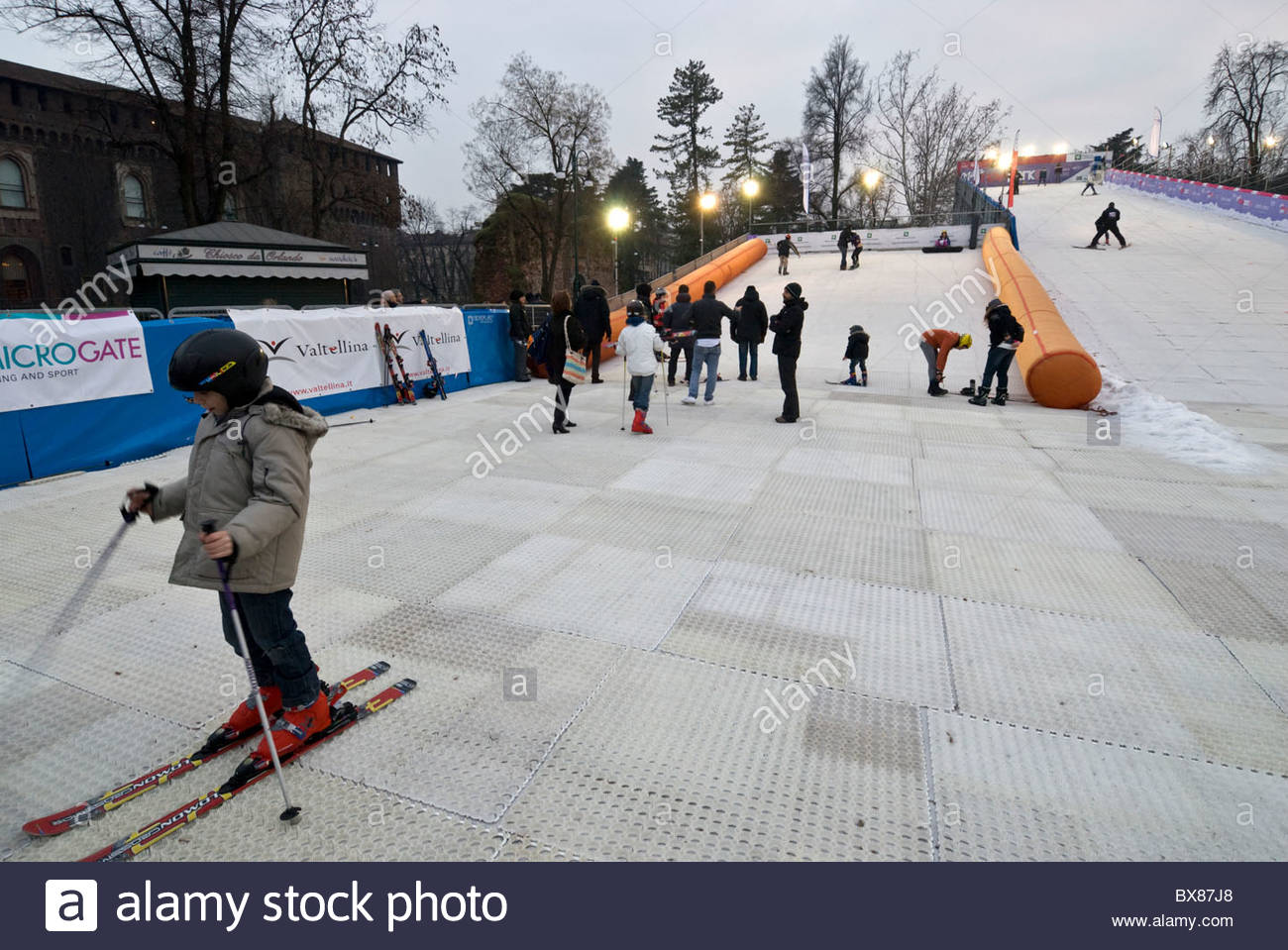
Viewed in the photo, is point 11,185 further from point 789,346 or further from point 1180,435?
point 1180,435

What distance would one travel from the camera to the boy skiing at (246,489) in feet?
7.85

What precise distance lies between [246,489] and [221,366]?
476 millimetres

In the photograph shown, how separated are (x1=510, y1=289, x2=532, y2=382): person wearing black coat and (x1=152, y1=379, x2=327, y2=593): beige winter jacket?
11460 millimetres

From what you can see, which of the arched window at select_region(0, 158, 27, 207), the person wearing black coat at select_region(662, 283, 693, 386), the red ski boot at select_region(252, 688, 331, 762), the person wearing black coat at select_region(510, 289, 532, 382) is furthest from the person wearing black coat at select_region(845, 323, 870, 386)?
the arched window at select_region(0, 158, 27, 207)

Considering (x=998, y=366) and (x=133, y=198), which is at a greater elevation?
(x=133, y=198)

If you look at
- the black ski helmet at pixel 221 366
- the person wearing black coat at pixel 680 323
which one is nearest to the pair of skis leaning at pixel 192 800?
the black ski helmet at pixel 221 366

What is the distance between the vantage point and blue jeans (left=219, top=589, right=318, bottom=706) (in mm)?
2684

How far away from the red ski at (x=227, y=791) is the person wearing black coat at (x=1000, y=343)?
34.2 feet

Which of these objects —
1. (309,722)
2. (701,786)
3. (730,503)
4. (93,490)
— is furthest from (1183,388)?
(93,490)

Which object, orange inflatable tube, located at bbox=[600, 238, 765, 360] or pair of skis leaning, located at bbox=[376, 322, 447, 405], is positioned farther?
orange inflatable tube, located at bbox=[600, 238, 765, 360]

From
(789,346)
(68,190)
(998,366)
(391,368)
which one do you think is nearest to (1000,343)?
(998,366)

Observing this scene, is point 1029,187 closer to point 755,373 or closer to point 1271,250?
point 1271,250

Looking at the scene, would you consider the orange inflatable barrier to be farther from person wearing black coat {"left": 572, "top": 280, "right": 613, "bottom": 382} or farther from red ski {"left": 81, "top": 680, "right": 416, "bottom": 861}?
red ski {"left": 81, "top": 680, "right": 416, "bottom": 861}

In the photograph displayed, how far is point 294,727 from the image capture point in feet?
9.43
